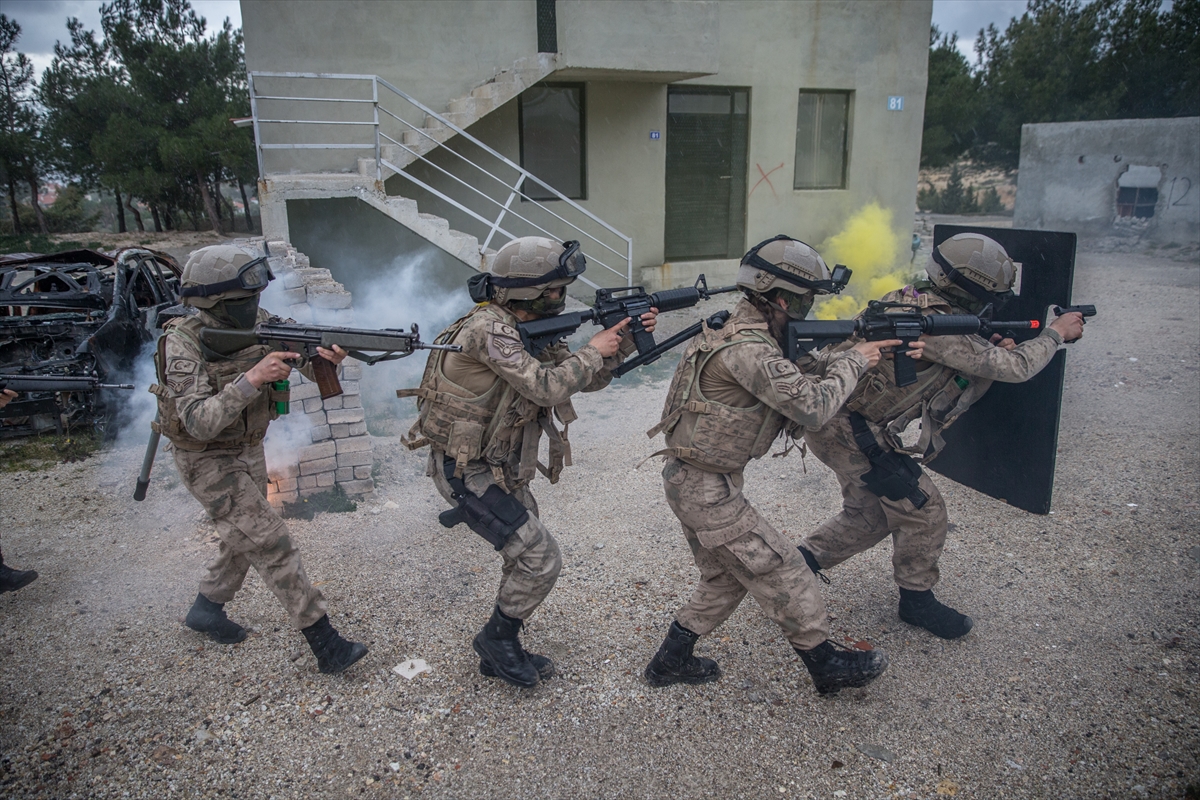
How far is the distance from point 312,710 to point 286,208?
19.1 ft

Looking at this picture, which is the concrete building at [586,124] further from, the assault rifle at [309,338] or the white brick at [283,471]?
the assault rifle at [309,338]

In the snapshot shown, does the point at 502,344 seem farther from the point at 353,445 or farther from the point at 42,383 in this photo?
the point at 42,383

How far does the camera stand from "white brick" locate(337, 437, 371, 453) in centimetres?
516

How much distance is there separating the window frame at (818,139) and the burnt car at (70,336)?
10.0 metres

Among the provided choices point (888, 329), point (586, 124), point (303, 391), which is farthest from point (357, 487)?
point (586, 124)

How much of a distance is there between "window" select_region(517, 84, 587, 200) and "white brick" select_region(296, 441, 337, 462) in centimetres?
683

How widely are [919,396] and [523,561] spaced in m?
2.11

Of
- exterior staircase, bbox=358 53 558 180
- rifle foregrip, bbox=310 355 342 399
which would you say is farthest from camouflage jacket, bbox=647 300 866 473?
exterior staircase, bbox=358 53 558 180

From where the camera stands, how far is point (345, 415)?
5152mm

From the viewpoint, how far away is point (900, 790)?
8.88ft

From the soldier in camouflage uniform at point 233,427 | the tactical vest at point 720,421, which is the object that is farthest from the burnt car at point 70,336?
the tactical vest at point 720,421

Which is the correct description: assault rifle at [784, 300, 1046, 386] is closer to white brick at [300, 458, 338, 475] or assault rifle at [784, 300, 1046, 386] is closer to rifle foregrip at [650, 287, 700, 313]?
rifle foregrip at [650, 287, 700, 313]

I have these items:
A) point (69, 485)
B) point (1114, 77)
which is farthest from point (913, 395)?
point (1114, 77)

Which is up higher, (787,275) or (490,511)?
(787,275)
